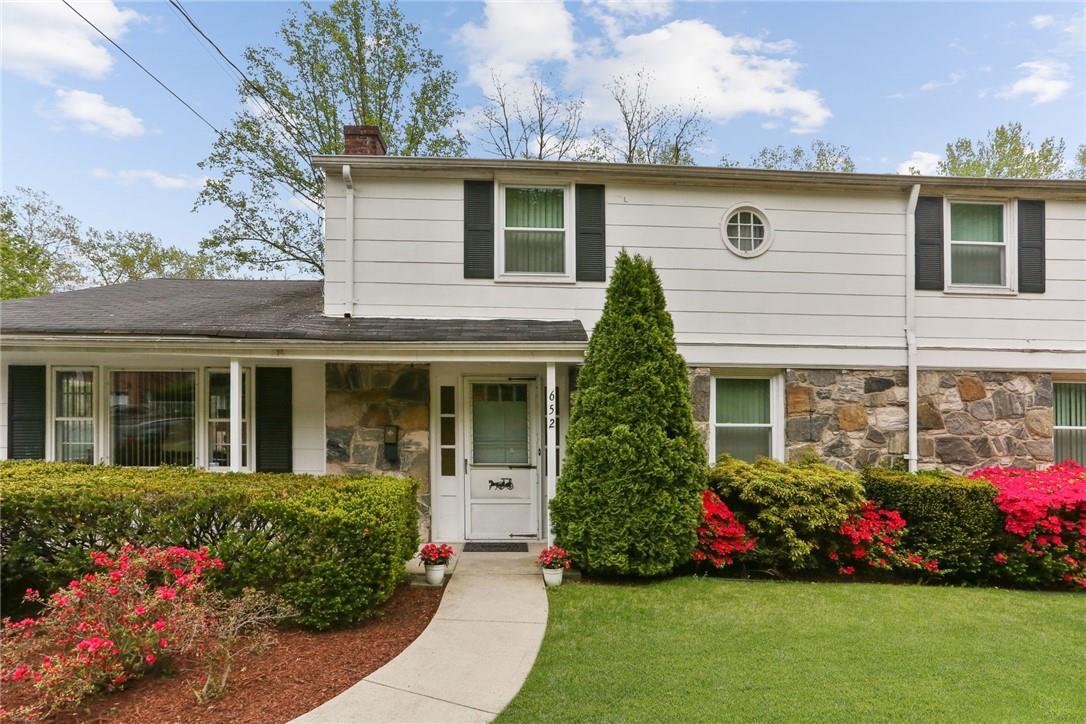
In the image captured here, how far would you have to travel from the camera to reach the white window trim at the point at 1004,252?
6.31 meters

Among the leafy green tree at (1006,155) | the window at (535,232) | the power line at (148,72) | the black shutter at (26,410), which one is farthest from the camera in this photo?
the leafy green tree at (1006,155)

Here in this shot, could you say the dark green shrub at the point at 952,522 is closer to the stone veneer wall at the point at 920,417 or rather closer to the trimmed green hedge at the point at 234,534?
the stone veneer wall at the point at 920,417

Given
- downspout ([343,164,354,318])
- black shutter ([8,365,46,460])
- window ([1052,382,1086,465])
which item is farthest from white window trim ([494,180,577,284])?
window ([1052,382,1086,465])

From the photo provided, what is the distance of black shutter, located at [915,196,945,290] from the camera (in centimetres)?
631

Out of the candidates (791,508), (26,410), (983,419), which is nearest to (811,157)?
(983,419)

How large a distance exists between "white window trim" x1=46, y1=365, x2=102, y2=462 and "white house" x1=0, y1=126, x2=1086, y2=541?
21 millimetres

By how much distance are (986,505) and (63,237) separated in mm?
26132

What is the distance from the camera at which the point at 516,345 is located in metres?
5.11

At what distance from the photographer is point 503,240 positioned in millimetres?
6117

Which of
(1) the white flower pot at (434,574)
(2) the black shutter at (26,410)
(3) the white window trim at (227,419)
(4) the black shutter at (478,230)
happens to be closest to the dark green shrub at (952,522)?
(1) the white flower pot at (434,574)

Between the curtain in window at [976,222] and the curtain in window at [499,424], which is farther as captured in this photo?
the curtain in window at [976,222]

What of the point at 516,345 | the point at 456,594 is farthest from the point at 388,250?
the point at 456,594

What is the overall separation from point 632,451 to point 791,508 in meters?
1.76

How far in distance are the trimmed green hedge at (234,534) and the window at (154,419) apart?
5.39 feet
